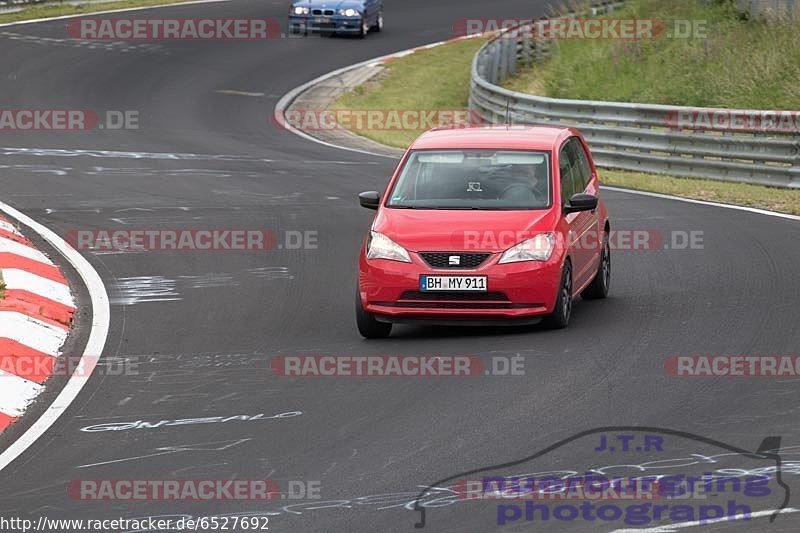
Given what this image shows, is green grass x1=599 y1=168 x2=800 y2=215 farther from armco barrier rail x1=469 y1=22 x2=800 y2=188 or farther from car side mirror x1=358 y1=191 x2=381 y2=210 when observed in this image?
car side mirror x1=358 y1=191 x2=381 y2=210

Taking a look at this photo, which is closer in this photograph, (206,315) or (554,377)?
(554,377)

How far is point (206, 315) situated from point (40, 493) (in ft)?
16.6

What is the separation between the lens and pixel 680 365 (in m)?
10.4

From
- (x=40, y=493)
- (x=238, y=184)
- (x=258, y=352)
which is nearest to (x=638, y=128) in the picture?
(x=238, y=184)

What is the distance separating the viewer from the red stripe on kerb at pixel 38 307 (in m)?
12.3

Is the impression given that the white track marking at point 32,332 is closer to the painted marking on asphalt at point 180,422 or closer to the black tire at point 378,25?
the painted marking on asphalt at point 180,422

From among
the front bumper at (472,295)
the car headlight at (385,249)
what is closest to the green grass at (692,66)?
the front bumper at (472,295)

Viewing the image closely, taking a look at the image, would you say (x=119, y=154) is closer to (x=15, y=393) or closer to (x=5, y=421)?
(x=15, y=393)

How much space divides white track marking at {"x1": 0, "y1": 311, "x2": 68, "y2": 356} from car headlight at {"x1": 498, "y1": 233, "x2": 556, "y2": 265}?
360 centimetres

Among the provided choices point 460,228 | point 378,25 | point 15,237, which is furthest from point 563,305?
point 378,25

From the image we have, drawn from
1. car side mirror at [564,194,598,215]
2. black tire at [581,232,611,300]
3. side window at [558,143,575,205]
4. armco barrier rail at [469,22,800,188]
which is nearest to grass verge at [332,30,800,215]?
armco barrier rail at [469,22,800,188]

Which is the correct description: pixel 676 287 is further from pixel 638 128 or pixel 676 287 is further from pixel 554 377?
pixel 638 128

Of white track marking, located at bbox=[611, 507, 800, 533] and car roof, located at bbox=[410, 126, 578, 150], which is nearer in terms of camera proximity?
white track marking, located at bbox=[611, 507, 800, 533]

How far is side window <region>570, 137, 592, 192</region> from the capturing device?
13.4 m
